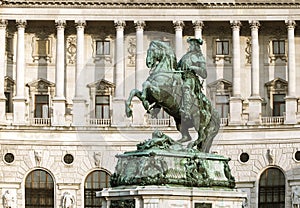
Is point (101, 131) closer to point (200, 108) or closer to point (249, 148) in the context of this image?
point (249, 148)

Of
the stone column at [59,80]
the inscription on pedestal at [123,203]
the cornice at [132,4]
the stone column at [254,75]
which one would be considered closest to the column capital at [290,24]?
the cornice at [132,4]

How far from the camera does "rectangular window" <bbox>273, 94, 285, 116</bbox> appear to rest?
67500mm

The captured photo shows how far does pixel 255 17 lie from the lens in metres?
67.1

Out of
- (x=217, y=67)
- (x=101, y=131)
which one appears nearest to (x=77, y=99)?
(x=101, y=131)

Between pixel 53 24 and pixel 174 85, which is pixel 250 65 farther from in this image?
pixel 174 85

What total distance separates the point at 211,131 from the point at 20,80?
123 feet

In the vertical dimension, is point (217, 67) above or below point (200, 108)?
above

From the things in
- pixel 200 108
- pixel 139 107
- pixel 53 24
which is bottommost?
pixel 200 108

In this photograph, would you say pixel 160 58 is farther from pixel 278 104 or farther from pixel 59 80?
pixel 278 104

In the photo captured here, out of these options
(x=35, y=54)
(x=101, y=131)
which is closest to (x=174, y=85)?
(x=101, y=131)

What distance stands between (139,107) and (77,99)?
372 cm

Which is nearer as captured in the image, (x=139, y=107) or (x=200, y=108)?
(x=200, y=108)

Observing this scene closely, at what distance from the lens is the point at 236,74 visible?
66.8 m

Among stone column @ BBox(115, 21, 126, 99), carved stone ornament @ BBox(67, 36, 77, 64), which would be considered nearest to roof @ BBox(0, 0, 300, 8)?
stone column @ BBox(115, 21, 126, 99)
